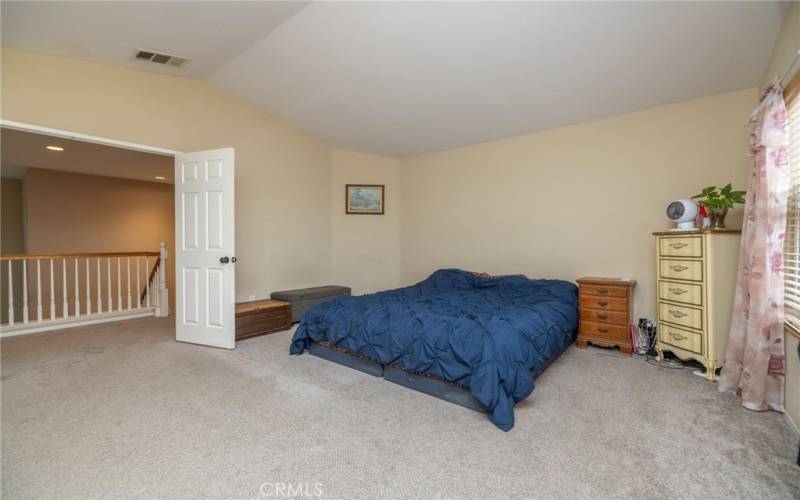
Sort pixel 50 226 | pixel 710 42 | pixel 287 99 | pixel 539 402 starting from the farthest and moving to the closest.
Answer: pixel 50 226 < pixel 287 99 < pixel 710 42 < pixel 539 402

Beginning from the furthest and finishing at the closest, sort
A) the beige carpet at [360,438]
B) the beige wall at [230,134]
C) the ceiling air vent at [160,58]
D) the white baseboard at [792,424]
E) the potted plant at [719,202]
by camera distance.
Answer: the ceiling air vent at [160,58]
the beige wall at [230,134]
the potted plant at [719,202]
the white baseboard at [792,424]
the beige carpet at [360,438]

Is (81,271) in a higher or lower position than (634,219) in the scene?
lower

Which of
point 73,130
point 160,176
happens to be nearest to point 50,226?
point 160,176

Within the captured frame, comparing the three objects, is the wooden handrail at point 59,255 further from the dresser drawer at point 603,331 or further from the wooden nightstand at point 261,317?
the dresser drawer at point 603,331

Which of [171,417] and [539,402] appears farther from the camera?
[539,402]

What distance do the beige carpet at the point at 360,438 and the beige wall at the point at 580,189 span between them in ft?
4.97

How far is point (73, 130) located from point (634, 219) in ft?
19.0

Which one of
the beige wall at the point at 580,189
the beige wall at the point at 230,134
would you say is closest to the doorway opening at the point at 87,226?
the beige wall at the point at 230,134

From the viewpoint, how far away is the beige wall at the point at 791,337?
199 cm

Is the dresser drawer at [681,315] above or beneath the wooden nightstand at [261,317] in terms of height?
above

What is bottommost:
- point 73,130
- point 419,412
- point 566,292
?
point 419,412

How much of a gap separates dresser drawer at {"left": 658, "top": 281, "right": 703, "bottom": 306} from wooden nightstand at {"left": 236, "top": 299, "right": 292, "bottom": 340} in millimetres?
4095

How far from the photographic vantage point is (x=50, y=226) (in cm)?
617

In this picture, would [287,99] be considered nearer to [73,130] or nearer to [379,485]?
[73,130]
